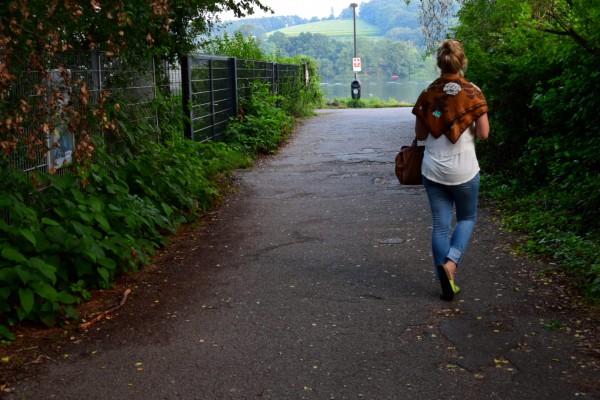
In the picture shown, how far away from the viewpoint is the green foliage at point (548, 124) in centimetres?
725

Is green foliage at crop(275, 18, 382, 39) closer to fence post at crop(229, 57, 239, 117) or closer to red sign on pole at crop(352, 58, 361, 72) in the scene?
red sign on pole at crop(352, 58, 361, 72)

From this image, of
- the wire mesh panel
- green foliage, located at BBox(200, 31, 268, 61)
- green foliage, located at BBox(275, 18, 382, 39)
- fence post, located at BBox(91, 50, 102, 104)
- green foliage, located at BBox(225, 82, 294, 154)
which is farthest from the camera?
green foliage, located at BBox(275, 18, 382, 39)

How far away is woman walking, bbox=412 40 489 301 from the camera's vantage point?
5805mm

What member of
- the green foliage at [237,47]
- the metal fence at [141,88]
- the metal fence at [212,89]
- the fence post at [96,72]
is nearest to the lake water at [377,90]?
the green foliage at [237,47]

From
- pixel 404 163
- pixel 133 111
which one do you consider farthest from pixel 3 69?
pixel 133 111

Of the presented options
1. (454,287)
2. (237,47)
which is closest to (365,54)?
(237,47)

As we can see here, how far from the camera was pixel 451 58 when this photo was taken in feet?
19.2

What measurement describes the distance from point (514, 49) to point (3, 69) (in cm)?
746

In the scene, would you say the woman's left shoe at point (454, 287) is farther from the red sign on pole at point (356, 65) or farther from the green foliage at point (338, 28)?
the green foliage at point (338, 28)

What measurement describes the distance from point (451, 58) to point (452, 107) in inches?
15.5

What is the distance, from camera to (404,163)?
6246 mm

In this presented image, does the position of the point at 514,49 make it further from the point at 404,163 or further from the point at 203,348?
the point at 203,348

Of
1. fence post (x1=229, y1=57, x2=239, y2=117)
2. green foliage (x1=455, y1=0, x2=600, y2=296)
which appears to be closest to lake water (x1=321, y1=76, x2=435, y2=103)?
fence post (x1=229, y1=57, x2=239, y2=117)

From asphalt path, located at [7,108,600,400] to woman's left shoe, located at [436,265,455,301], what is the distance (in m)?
0.09
